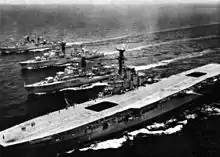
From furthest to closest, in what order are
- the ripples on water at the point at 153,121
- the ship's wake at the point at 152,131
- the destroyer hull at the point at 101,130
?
the ship's wake at the point at 152,131, the ripples on water at the point at 153,121, the destroyer hull at the point at 101,130

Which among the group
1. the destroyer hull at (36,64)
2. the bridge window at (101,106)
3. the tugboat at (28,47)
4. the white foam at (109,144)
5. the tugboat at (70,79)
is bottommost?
the white foam at (109,144)

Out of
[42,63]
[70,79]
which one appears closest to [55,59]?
[42,63]

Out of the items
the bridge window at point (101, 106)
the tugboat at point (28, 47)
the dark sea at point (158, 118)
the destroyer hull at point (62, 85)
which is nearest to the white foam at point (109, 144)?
the dark sea at point (158, 118)

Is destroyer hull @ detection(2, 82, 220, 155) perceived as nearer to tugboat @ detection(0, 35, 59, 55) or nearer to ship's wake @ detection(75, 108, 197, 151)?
ship's wake @ detection(75, 108, 197, 151)

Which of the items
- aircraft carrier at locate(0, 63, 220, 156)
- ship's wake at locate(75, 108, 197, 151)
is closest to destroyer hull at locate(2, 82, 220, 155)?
aircraft carrier at locate(0, 63, 220, 156)

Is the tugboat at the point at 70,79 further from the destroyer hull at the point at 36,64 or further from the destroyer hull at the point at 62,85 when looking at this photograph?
the destroyer hull at the point at 36,64

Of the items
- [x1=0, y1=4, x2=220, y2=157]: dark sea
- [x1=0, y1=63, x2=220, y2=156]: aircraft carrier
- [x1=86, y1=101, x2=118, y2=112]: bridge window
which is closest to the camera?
[x1=0, y1=63, x2=220, y2=156]: aircraft carrier

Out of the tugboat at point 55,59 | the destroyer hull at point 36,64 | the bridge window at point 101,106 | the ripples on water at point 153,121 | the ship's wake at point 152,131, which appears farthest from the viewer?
the tugboat at point 55,59

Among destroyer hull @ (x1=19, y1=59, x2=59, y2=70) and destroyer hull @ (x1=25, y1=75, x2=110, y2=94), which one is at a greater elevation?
destroyer hull @ (x1=19, y1=59, x2=59, y2=70)
